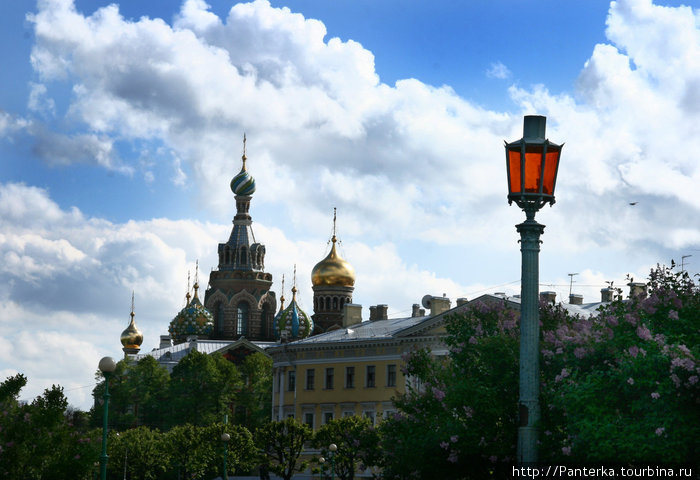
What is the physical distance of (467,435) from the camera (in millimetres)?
31203

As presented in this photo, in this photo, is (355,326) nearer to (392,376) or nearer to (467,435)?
(392,376)

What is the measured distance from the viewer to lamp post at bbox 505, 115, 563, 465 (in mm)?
21141

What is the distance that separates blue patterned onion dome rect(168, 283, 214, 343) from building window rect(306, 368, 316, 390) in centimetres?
5434

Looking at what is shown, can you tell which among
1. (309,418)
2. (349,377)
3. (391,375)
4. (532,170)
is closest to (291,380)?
(309,418)

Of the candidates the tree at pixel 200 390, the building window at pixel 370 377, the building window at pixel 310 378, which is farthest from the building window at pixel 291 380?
the tree at pixel 200 390

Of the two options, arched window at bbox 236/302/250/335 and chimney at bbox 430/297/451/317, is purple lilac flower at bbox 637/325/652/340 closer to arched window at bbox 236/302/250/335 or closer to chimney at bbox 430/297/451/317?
chimney at bbox 430/297/451/317

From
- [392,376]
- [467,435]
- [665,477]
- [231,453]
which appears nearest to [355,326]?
[392,376]

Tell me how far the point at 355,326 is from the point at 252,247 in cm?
5715

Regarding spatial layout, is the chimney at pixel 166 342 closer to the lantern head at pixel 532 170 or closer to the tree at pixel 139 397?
the tree at pixel 139 397

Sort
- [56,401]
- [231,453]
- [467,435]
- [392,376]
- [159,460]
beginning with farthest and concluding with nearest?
[159,460]
[392,376]
[231,453]
[56,401]
[467,435]

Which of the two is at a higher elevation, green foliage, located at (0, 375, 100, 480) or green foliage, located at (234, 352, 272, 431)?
green foliage, located at (234, 352, 272, 431)

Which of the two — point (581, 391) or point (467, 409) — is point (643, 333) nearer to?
point (581, 391)

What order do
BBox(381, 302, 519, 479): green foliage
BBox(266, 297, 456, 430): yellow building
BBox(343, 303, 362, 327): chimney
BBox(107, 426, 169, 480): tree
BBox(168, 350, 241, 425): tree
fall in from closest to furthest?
BBox(381, 302, 519, 479): green foliage, BBox(266, 297, 456, 430): yellow building, BBox(107, 426, 169, 480): tree, BBox(343, 303, 362, 327): chimney, BBox(168, 350, 241, 425): tree

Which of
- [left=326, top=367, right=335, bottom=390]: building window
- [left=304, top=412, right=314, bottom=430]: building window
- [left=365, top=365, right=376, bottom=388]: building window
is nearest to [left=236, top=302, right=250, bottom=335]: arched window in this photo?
[left=304, top=412, right=314, bottom=430]: building window
